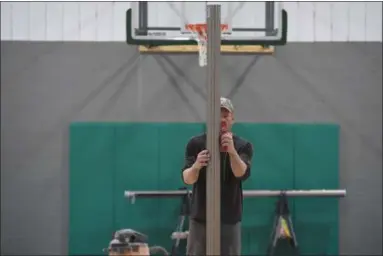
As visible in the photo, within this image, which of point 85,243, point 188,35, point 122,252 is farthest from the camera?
point 85,243

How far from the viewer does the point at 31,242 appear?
20.6 feet

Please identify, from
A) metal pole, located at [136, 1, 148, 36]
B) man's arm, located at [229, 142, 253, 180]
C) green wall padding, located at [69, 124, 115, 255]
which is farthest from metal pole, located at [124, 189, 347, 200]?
man's arm, located at [229, 142, 253, 180]

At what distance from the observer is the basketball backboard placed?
18.3 ft

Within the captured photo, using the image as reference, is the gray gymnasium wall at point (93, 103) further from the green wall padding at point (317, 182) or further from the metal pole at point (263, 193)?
the metal pole at point (263, 193)

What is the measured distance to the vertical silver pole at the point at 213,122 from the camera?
264 centimetres

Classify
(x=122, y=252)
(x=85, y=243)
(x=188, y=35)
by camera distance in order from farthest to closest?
1. (x=85, y=243)
2. (x=188, y=35)
3. (x=122, y=252)

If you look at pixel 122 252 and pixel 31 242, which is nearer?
pixel 122 252

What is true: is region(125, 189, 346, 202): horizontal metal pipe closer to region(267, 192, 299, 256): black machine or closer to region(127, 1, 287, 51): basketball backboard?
region(267, 192, 299, 256): black machine

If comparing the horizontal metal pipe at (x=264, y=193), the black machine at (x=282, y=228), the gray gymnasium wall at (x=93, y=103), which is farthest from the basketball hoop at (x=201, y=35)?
the black machine at (x=282, y=228)

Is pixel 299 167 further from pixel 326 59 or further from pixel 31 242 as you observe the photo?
pixel 31 242

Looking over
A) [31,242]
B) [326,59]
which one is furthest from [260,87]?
[31,242]

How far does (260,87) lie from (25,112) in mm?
2873

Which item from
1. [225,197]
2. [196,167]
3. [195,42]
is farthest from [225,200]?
[195,42]

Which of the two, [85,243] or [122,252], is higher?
[122,252]
